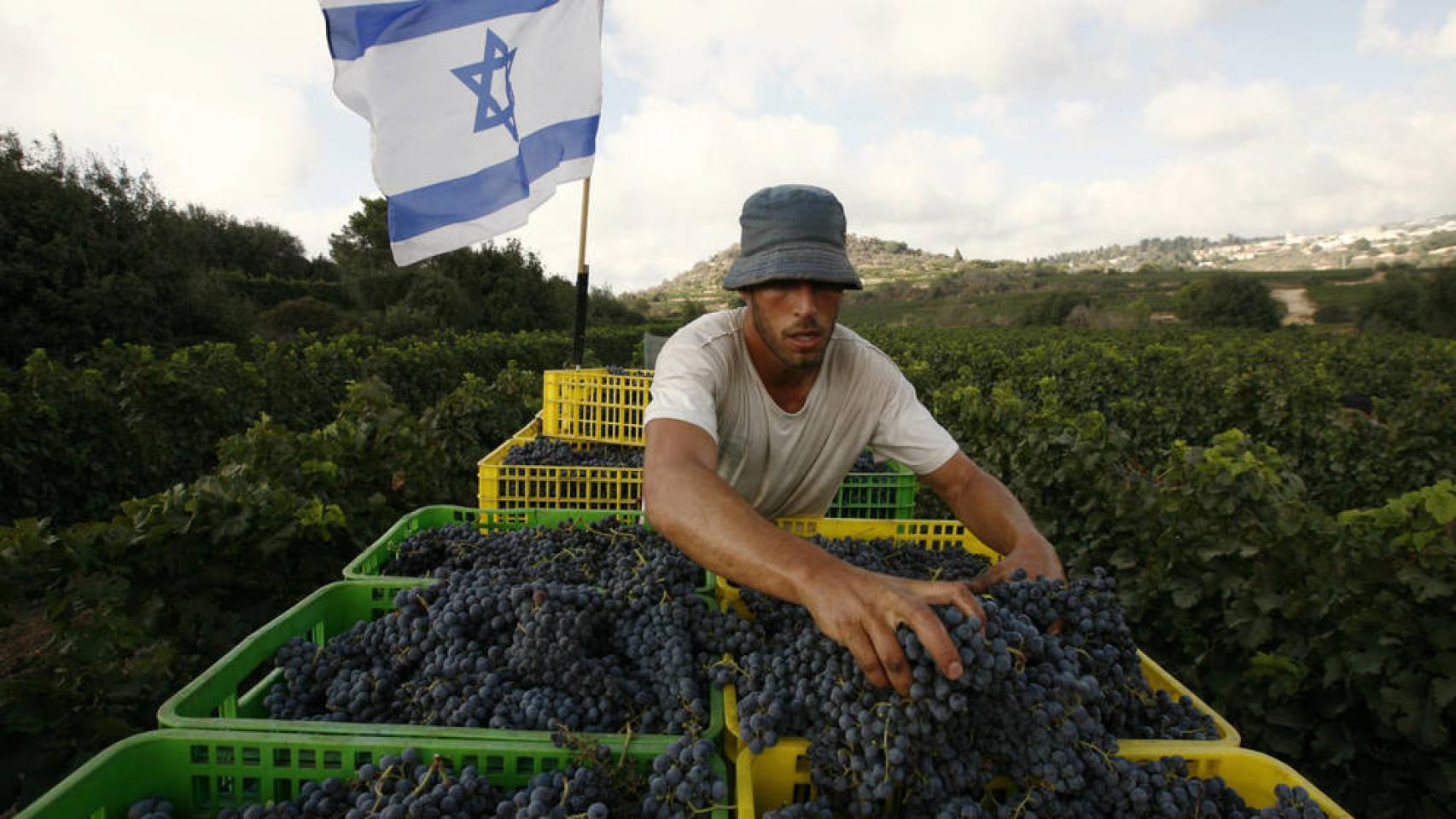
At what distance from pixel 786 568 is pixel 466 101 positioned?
3634 millimetres

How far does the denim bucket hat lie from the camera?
2.13m

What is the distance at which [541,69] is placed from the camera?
4430mm

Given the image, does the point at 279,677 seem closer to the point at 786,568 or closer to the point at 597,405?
the point at 786,568

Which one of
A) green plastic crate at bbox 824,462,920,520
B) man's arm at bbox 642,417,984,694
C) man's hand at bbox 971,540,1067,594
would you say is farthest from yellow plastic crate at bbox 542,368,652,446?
man's hand at bbox 971,540,1067,594

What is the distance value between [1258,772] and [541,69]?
15.2 ft

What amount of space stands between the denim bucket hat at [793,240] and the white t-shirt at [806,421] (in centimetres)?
26

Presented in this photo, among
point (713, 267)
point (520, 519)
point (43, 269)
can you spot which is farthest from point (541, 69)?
point (713, 267)

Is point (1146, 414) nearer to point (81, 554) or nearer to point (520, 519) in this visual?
point (520, 519)

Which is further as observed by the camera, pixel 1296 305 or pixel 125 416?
pixel 1296 305

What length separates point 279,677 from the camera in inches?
71.1

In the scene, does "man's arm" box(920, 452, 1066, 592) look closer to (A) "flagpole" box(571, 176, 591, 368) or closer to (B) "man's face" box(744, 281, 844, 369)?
(B) "man's face" box(744, 281, 844, 369)

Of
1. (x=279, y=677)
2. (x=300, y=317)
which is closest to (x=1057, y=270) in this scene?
(x=300, y=317)

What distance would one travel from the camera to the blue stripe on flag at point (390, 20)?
11.9 ft

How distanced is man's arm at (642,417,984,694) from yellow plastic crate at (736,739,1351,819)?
0.83 feet
